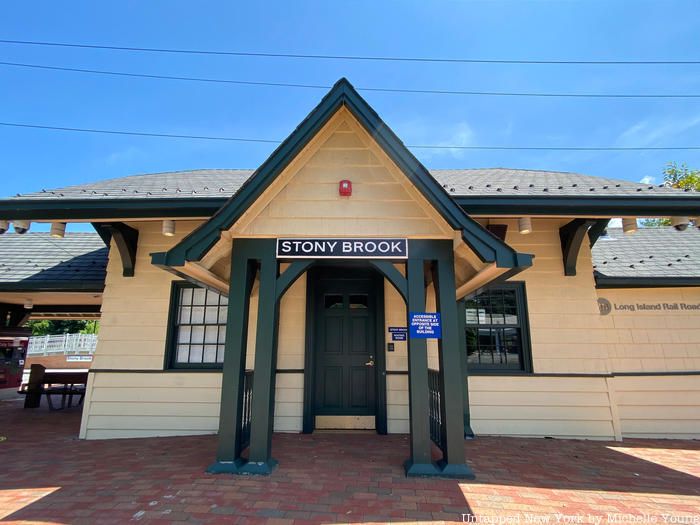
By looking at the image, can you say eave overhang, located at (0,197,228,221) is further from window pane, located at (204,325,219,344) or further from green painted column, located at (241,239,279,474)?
window pane, located at (204,325,219,344)

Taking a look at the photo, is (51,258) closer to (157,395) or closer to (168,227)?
(168,227)

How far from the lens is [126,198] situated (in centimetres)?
529

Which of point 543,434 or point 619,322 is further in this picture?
point 619,322

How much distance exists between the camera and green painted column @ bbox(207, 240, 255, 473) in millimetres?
3939

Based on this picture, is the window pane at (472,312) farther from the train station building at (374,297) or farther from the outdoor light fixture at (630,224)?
the outdoor light fixture at (630,224)

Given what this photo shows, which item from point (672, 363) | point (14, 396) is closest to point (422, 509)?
point (672, 363)

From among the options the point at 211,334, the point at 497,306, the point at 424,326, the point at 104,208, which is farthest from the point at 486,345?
the point at 104,208

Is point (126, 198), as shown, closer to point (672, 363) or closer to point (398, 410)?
point (398, 410)

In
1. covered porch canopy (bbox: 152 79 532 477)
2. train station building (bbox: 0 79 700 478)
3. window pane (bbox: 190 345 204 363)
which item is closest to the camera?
covered porch canopy (bbox: 152 79 532 477)

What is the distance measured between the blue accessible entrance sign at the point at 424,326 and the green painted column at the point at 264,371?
1.59m

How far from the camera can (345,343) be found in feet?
20.4

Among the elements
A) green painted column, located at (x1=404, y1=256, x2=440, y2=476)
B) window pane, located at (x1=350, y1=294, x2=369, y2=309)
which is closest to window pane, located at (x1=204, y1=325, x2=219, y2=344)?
window pane, located at (x1=350, y1=294, x2=369, y2=309)

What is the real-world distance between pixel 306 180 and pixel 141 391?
4410 mm

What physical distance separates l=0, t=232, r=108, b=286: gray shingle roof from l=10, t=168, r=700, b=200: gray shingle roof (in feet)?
5.74
